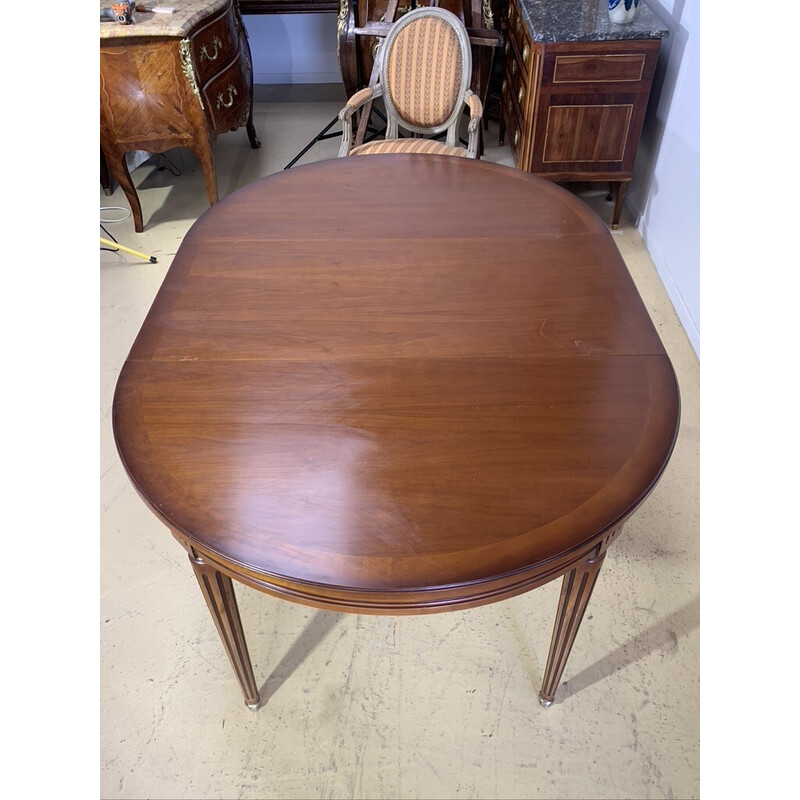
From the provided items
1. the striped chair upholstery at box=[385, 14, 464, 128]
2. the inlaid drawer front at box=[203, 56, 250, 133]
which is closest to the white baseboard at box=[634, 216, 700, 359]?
the striped chair upholstery at box=[385, 14, 464, 128]

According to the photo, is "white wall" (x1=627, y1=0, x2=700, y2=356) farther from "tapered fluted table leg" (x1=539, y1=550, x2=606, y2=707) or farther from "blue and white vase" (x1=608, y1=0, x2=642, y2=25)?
"tapered fluted table leg" (x1=539, y1=550, x2=606, y2=707)

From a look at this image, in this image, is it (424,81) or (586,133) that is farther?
(586,133)

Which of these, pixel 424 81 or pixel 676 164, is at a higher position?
pixel 424 81

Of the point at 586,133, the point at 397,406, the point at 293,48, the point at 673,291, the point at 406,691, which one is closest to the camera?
the point at 397,406

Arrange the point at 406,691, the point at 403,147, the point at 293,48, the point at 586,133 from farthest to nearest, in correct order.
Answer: the point at 293,48 < the point at 586,133 < the point at 403,147 < the point at 406,691

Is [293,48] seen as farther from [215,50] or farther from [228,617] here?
[228,617]

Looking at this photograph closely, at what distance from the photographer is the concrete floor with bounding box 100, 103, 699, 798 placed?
49.3 inches

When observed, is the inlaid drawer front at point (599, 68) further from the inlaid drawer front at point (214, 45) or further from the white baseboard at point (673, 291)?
the inlaid drawer front at point (214, 45)

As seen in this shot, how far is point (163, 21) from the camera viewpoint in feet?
7.45

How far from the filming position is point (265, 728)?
1.32 metres

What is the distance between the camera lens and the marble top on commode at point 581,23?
218 centimetres

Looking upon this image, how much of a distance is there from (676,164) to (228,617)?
2074 mm

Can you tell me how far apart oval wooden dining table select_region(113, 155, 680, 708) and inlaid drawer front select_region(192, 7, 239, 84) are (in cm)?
120

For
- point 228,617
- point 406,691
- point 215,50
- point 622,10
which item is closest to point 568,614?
point 406,691
